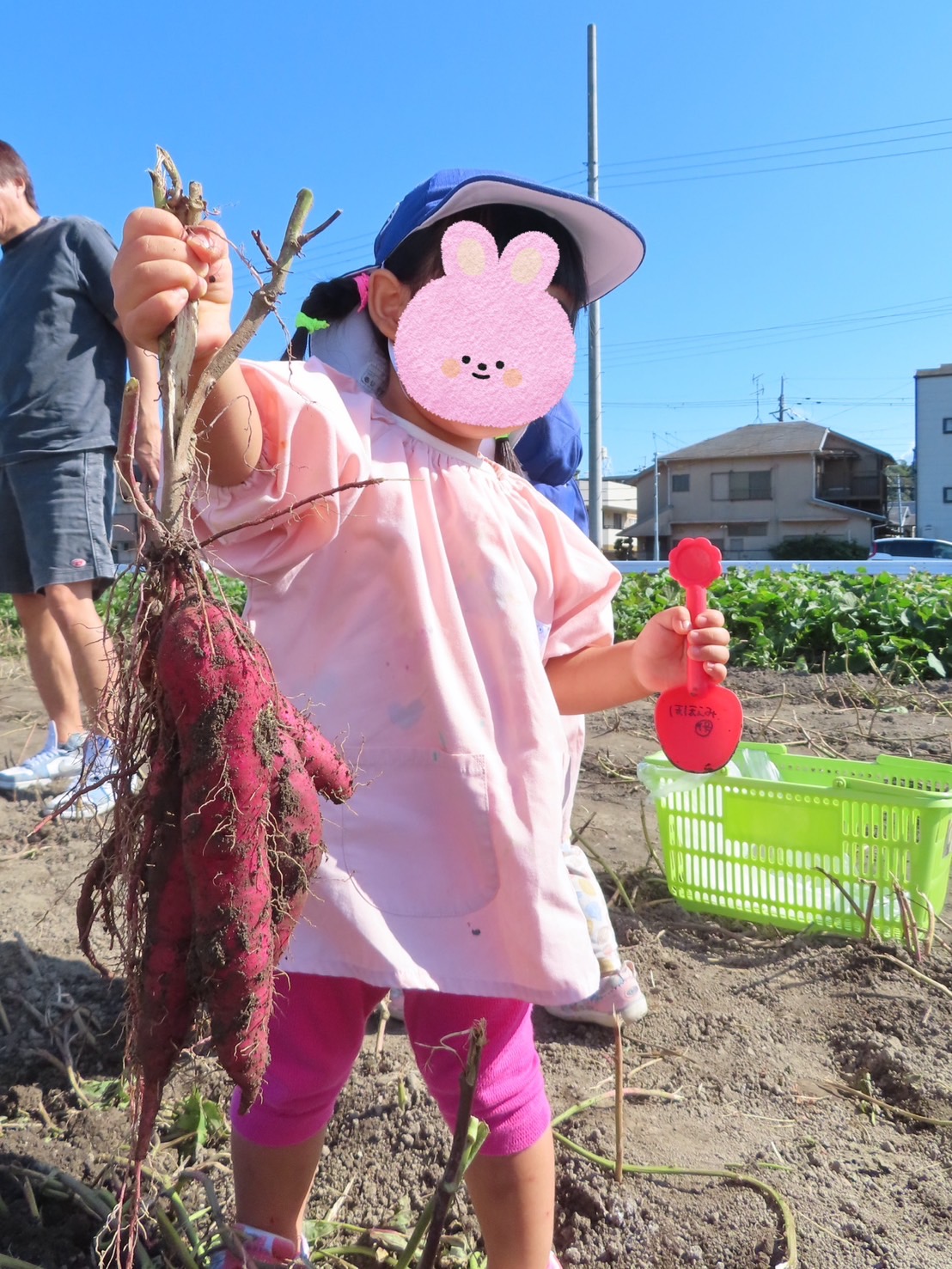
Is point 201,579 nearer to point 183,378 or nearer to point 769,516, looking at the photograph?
point 183,378

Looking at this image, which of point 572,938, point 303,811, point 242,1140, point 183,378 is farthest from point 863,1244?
point 183,378

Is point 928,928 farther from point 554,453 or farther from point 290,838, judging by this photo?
point 290,838

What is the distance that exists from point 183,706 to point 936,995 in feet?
6.10

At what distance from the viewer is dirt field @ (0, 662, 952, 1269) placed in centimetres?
138

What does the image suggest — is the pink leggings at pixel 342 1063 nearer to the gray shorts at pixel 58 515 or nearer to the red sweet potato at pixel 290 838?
the red sweet potato at pixel 290 838

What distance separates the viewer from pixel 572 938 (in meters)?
1.18

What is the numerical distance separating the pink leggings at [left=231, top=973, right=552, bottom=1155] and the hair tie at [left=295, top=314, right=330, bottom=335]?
3.88ft

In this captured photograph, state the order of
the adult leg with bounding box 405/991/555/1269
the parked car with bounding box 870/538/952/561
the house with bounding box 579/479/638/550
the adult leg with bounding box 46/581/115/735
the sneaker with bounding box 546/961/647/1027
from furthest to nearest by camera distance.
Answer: the house with bounding box 579/479/638/550, the parked car with bounding box 870/538/952/561, the adult leg with bounding box 46/581/115/735, the sneaker with bounding box 546/961/647/1027, the adult leg with bounding box 405/991/555/1269

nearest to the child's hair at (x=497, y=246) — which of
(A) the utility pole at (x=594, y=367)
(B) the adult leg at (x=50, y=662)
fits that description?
(B) the adult leg at (x=50, y=662)

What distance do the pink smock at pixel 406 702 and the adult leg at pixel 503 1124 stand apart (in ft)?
0.29

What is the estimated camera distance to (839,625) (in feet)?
19.7

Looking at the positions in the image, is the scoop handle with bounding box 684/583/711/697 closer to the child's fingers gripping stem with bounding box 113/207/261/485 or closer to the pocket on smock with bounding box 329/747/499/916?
the pocket on smock with bounding box 329/747/499/916

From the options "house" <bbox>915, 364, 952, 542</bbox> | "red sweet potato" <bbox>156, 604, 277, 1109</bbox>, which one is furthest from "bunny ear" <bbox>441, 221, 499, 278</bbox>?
"house" <bbox>915, 364, 952, 542</bbox>

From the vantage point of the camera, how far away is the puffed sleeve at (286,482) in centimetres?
109
